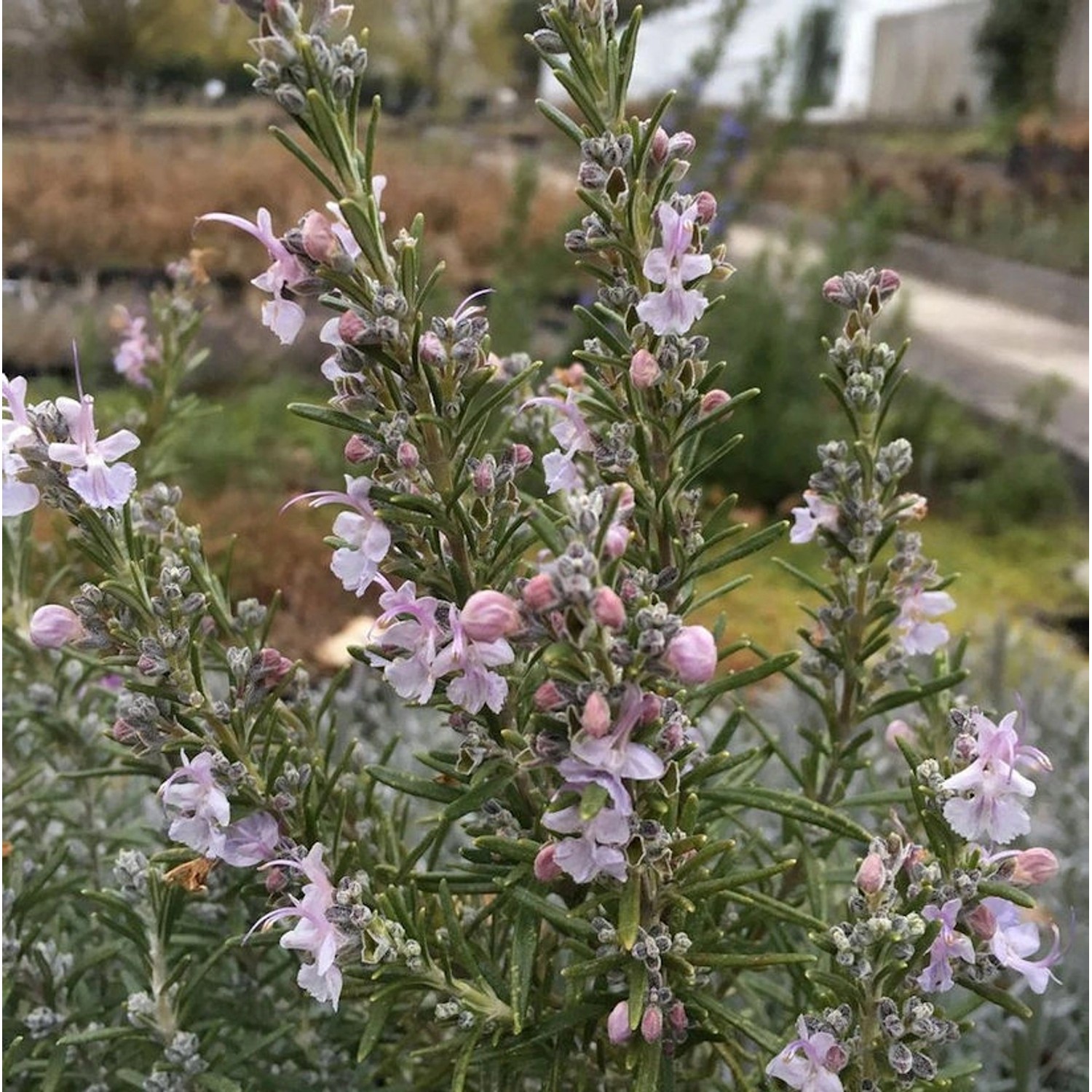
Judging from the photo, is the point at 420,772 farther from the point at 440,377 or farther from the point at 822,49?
the point at 822,49

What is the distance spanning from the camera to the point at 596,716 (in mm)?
445

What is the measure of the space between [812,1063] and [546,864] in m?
0.18

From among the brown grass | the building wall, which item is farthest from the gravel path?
the building wall

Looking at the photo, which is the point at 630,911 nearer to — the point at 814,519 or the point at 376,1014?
the point at 376,1014

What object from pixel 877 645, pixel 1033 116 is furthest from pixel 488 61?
pixel 877 645

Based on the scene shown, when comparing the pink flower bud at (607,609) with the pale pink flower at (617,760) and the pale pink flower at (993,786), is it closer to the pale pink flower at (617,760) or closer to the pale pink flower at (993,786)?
the pale pink flower at (617,760)

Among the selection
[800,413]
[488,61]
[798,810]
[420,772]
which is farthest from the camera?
[488,61]

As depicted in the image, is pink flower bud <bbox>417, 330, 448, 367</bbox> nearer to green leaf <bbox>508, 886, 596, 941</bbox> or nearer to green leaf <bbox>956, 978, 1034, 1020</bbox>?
green leaf <bbox>508, 886, 596, 941</bbox>

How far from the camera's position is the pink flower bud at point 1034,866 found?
0.56 meters

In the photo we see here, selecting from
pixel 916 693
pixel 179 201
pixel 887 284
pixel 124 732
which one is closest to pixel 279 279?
pixel 124 732

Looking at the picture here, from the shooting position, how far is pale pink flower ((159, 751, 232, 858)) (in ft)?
1.84

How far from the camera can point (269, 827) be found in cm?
62

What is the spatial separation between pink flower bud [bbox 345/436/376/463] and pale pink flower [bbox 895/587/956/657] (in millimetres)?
388

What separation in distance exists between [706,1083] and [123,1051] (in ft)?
1.35
